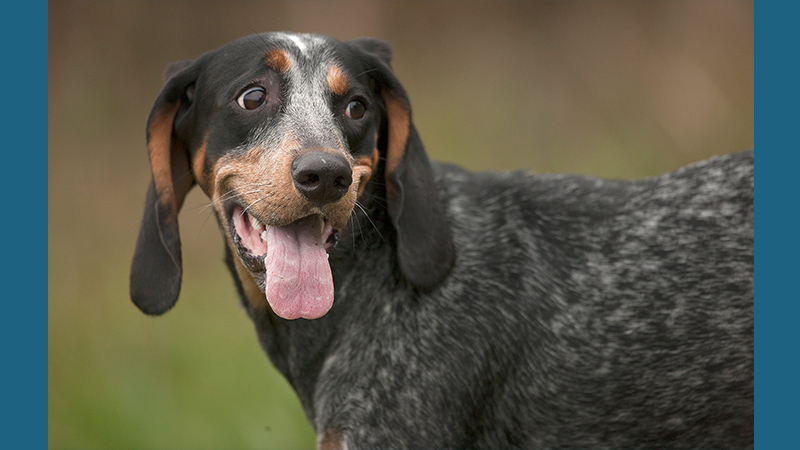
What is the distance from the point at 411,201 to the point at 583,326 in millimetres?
1047

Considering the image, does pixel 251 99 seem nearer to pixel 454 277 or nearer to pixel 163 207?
pixel 163 207

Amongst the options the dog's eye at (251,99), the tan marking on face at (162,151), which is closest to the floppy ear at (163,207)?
the tan marking on face at (162,151)

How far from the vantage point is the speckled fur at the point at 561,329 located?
3.77 metres

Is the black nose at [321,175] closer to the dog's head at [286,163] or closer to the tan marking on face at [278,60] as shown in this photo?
the dog's head at [286,163]

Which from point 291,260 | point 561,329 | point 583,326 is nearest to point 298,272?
point 291,260

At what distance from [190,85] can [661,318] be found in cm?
254

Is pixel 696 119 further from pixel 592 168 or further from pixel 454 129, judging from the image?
pixel 454 129

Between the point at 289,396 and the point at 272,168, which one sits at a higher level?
the point at 272,168

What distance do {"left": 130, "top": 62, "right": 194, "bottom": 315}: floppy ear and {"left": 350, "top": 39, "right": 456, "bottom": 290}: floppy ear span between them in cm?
97

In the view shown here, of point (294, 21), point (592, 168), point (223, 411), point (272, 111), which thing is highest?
point (294, 21)

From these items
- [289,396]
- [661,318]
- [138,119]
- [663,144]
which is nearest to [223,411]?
[289,396]

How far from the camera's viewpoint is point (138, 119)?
10055 millimetres

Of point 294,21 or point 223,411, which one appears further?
point 294,21

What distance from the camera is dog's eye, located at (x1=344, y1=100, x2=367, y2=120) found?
3655 millimetres
